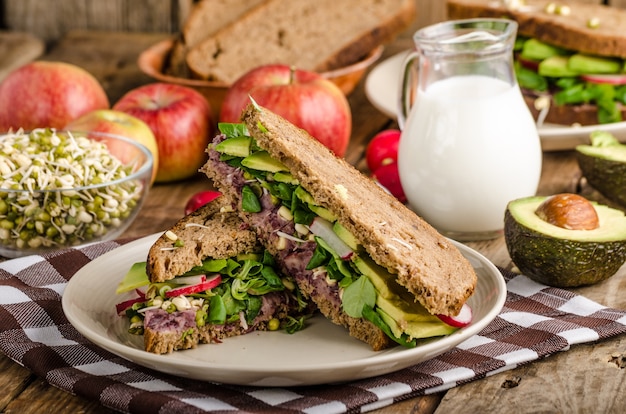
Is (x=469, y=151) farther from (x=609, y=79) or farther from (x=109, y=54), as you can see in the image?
(x=109, y=54)

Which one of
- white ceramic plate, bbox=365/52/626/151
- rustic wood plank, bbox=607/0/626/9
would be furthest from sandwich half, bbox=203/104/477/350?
rustic wood plank, bbox=607/0/626/9

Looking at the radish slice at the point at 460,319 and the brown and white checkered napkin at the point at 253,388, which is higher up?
the radish slice at the point at 460,319

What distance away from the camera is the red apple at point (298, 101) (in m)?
2.73

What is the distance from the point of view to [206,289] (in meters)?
1.77

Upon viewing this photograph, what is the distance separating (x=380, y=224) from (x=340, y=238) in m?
0.08

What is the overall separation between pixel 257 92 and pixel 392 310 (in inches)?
50.5

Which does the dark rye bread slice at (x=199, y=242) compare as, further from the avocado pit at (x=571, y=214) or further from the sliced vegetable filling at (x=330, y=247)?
the avocado pit at (x=571, y=214)

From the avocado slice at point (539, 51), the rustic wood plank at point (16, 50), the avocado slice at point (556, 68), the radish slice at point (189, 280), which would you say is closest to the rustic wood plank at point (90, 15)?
the rustic wood plank at point (16, 50)

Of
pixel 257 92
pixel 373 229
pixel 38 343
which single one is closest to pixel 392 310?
pixel 373 229

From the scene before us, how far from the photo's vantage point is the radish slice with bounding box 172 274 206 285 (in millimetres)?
1762

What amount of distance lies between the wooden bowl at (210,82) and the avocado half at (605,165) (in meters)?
0.99

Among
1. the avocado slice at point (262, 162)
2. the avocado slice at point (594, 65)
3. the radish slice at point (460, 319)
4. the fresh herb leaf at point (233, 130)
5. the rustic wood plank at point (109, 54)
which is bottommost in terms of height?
the rustic wood plank at point (109, 54)

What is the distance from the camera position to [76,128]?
2.68 meters

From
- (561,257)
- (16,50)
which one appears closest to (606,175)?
(561,257)
